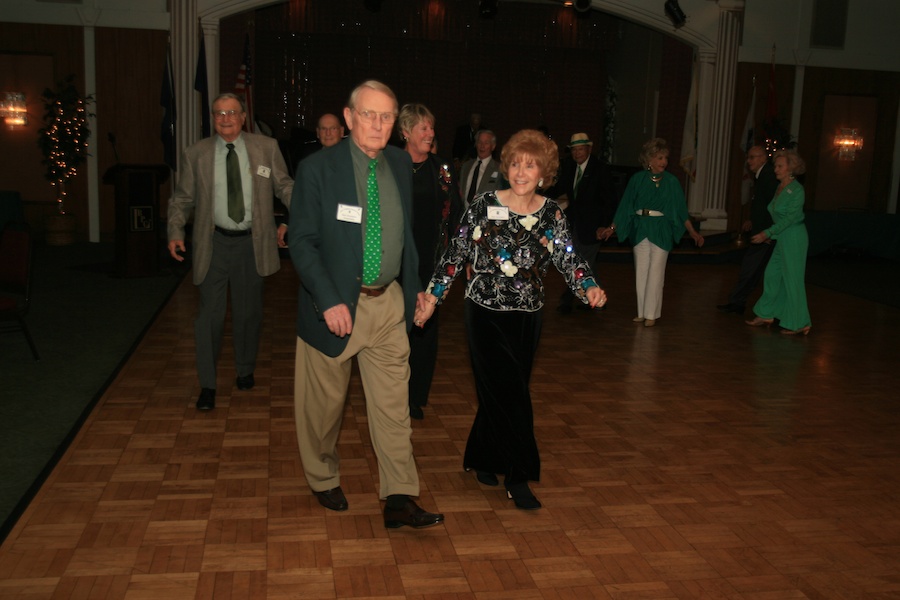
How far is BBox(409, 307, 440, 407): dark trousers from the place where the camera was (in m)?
4.49

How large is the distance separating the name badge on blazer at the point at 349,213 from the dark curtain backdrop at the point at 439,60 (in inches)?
529

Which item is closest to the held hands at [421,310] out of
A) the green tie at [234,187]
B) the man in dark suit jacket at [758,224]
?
the green tie at [234,187]

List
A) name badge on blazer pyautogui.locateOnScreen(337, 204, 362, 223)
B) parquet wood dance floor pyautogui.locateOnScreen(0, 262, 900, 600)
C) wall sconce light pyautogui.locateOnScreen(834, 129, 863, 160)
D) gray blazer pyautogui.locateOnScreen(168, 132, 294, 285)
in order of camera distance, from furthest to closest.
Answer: wall sconce light pyautogui.locateOnScreen(834, 129, 863, 160) < gray blazer pyautogui.locateOnScreen(168, 132, 294, 285) < name badge on blazer pyautogui.locateOnScreen(337, 204, 362, 223) < parquet wood dance floor pyautogui.locateOnScreen(0, 262, 900, 600)

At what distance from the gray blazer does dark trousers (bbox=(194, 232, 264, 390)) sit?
0.06m

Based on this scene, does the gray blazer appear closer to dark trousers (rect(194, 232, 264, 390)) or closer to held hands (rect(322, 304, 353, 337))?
dark trousers (rect(194, 232, 264, 390))

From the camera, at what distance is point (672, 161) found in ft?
50.8

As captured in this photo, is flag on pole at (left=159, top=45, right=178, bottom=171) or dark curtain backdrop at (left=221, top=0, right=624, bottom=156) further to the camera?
dark curtain backdrop at (left=221, top=0, right=624, bottom=156)

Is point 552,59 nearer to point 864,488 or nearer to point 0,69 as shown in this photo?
point 0,69

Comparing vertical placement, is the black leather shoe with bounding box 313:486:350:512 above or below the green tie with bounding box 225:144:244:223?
below

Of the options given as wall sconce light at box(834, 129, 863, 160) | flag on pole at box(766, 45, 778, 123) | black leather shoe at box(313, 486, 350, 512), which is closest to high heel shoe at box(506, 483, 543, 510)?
black leather shoe at box(313, 486, 350, 512)

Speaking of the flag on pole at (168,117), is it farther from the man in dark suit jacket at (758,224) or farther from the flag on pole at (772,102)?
the flag on pole at (772,102)

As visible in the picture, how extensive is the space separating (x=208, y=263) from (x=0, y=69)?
930cm

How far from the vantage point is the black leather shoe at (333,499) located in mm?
3434

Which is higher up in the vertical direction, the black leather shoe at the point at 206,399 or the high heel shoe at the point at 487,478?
the black leather shoe at the point at 206,399
